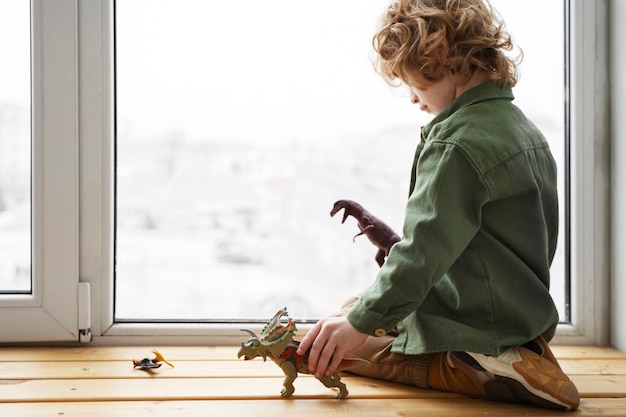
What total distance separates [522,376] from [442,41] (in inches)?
20.8

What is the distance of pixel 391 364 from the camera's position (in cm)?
118

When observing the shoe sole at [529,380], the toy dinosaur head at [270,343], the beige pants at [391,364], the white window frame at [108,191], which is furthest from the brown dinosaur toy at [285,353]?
the white window frame at [108,191]

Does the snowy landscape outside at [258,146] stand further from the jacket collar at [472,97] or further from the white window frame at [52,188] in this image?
the jacket collar at [472,97]

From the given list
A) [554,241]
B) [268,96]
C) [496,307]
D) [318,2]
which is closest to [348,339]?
[496,307]

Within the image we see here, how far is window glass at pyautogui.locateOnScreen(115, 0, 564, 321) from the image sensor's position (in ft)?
4.81

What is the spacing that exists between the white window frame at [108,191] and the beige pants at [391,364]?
0.34m

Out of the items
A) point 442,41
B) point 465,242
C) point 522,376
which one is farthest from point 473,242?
point 442,41

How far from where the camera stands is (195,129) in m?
1.47

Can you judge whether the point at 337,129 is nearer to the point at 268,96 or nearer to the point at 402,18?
the point at 268,96

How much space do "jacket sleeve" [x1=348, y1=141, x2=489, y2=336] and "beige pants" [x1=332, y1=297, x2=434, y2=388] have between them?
0.14 meters

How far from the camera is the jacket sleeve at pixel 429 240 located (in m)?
1.03

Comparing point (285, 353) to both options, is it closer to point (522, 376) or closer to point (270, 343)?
point (270, 343)

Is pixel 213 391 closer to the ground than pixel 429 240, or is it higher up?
closer to the ground

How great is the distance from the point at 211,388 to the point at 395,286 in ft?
1.13
